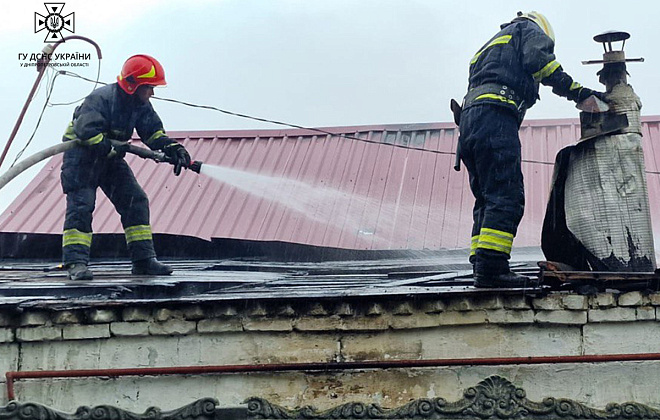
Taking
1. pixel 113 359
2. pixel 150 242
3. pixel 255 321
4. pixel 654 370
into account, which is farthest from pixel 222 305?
pixel 150 242

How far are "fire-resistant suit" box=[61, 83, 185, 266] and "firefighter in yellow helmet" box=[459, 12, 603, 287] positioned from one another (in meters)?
3.18

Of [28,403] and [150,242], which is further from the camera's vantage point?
[150,242]

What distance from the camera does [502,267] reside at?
20.1 ft

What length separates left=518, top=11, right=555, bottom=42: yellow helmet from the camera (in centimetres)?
648

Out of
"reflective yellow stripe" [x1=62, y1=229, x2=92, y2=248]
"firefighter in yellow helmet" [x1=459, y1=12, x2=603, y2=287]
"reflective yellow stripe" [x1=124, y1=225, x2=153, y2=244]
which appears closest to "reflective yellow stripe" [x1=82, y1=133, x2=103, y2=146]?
"reflective yellow stripe" [x1=62, y1=229, x2=92, y2=248]

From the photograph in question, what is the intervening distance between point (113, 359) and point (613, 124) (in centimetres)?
367

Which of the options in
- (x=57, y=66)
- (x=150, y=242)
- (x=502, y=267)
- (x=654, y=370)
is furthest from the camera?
(x=57, y=66)

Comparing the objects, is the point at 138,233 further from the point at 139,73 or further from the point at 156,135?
the point at 139,73

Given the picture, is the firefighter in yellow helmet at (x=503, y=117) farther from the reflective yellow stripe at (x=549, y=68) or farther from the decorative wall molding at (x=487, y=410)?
the decorative wall molding at (x=487, y=410)

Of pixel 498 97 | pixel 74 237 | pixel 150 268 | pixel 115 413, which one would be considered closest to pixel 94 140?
pixel 74 237

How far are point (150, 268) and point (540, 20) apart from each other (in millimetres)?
4276

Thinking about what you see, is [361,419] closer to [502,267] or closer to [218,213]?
[502,267]

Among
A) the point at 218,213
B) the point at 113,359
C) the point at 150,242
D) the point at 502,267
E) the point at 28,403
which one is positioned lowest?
the point at 28,403

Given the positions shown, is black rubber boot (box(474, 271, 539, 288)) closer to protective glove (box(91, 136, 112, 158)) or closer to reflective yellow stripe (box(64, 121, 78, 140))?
protective glove (box(91, 136, 112, 158))
